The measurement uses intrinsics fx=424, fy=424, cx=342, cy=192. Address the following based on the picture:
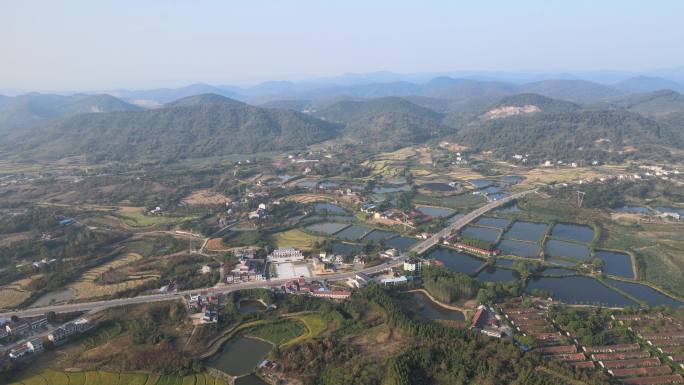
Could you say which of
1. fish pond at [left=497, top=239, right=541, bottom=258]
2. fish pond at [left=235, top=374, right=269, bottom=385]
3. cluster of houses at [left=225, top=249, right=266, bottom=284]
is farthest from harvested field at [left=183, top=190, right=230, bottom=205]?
fish pond at [left=235, top=374, right=269, bottom=385]

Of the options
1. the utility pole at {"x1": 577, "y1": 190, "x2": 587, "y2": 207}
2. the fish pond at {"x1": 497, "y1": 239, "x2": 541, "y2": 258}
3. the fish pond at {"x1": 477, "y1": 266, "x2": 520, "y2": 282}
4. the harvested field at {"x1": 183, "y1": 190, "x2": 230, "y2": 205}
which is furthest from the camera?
the harvested field at {"x1": 183, "y1": 190, "x2": 230, "y2": 205}

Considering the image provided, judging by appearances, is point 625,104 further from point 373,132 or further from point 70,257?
point 70,257

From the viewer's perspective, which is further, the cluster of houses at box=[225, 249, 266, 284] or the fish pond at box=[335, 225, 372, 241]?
the fish pond at box=[335, 225, 372, 241]

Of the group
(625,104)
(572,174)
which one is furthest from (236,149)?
(625,104)

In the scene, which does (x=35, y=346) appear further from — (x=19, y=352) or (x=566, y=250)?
(x=566, y=250)

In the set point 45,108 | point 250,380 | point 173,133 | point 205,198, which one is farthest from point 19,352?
point 45,108

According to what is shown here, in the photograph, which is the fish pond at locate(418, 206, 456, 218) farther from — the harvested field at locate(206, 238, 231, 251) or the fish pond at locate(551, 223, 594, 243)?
the harvested field at locate(206, 238, 231, 251)

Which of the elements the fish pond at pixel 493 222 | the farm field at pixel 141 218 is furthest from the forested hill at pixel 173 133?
the fish pond at pixel 493 222
